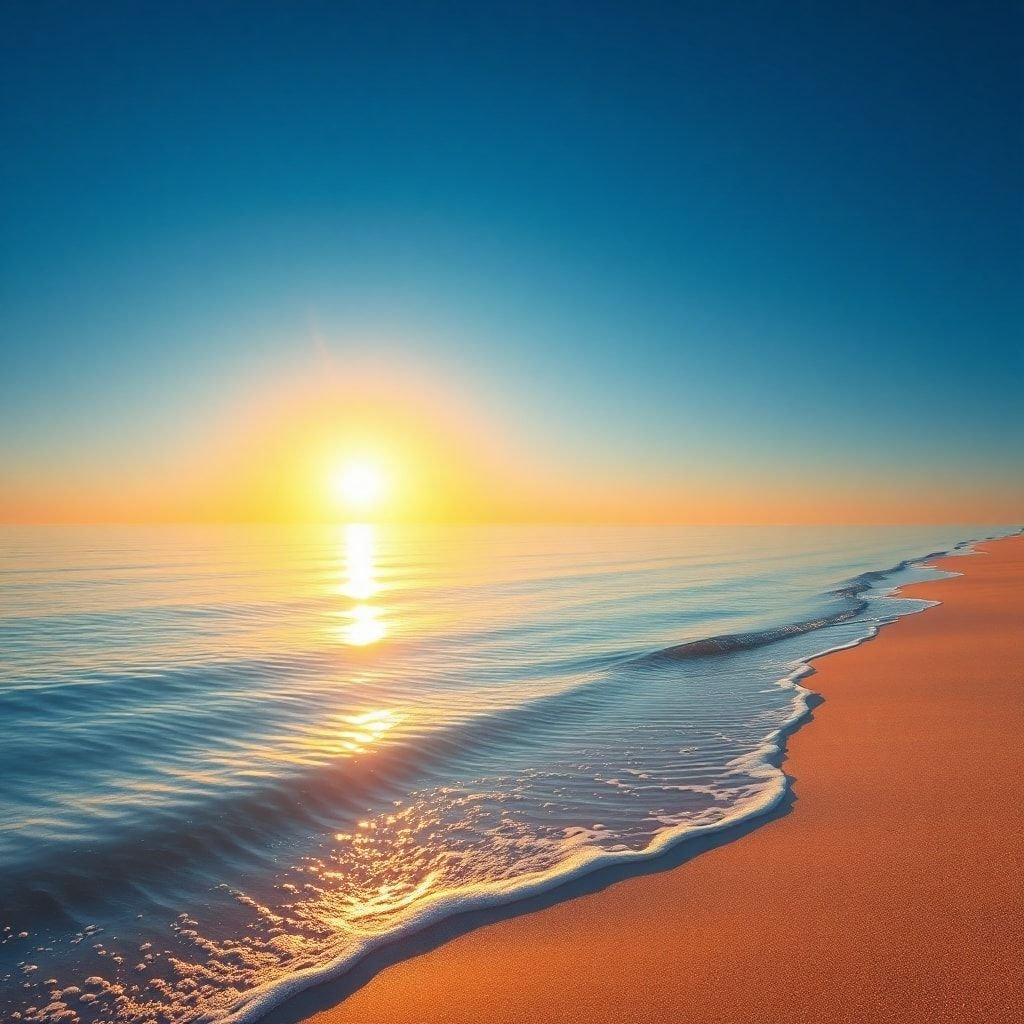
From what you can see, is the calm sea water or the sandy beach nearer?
the sandy beach

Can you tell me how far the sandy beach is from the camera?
4.18 m

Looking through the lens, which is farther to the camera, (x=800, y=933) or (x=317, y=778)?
(x=317, y=778)

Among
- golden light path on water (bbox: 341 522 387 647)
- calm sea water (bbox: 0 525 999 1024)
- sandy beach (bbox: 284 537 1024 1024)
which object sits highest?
sandy beach (bbox: 284 537 1024 1024)

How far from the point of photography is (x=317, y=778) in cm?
907

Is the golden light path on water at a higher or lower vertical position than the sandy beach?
lower

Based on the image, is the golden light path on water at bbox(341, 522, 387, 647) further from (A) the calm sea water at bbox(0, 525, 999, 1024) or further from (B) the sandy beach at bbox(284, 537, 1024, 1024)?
(B) the sandy beach at bbox(284, 537, 1024, 1024)

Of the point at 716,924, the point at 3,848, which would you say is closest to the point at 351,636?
the point at 3,848

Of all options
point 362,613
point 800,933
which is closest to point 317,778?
point 800,933

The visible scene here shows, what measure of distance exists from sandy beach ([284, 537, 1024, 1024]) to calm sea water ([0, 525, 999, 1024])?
60 cm

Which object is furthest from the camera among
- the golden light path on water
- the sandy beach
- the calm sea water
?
the golden light path on water

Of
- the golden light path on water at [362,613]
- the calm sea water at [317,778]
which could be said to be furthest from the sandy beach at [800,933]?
the golden light path on water at [362,613]

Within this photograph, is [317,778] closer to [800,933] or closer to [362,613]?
[800,933]

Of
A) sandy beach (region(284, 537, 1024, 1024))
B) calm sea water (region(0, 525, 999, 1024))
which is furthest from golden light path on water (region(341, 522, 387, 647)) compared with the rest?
sandy beach (region(284, 537, 1024, 1024))

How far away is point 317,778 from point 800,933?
6.17m
